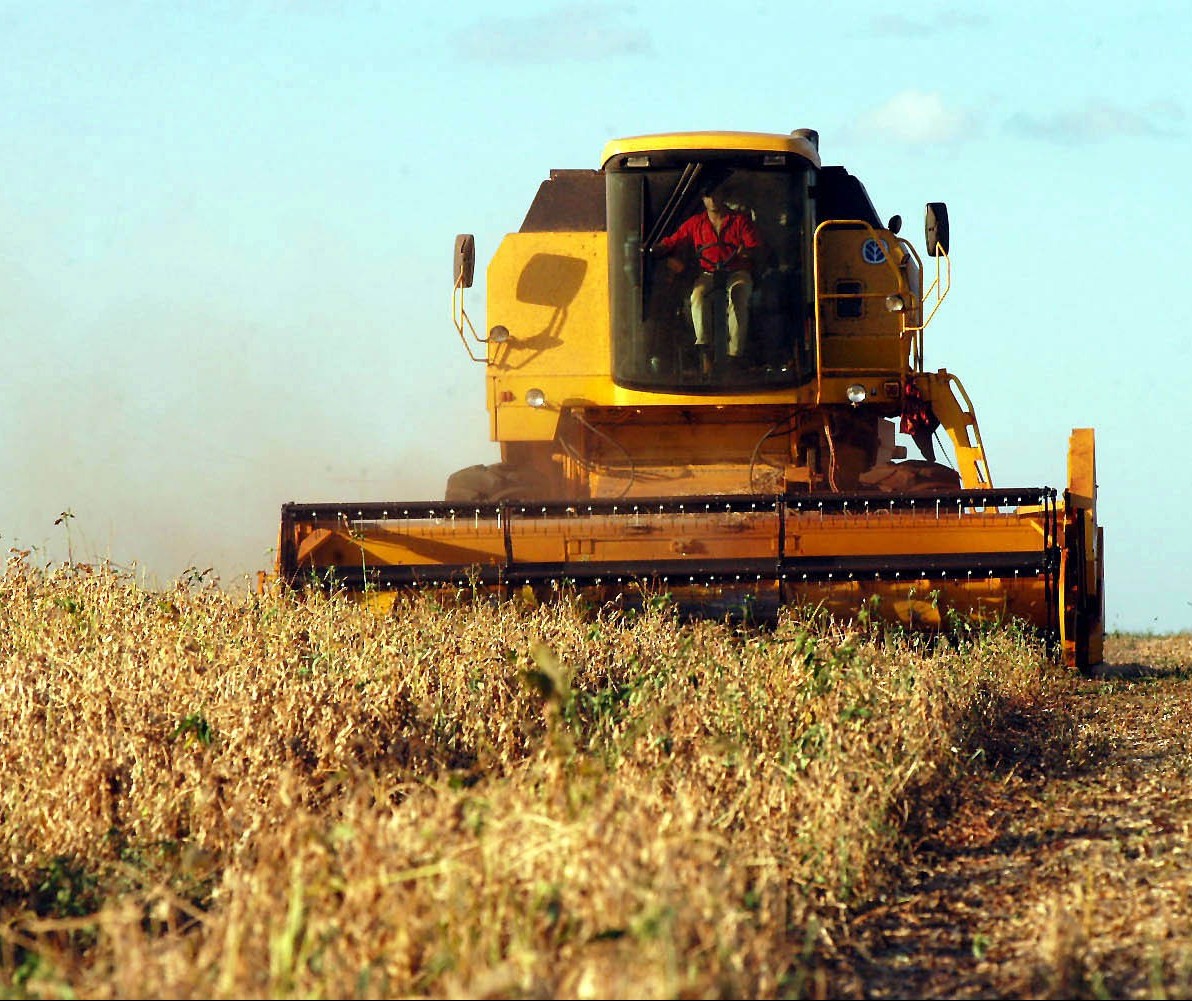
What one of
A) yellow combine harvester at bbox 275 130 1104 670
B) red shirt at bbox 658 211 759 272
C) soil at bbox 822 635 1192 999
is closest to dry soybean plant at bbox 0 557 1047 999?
soil at bbox 822 635 1192 999

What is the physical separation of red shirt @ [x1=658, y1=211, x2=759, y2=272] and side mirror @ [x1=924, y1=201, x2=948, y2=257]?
3.28 feet

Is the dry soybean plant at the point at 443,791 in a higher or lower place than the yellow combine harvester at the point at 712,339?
lower

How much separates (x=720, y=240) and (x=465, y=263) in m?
1.51

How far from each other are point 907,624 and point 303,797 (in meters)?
4.83

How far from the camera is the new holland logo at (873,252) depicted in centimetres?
1092

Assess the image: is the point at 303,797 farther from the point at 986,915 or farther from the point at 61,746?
the point at 986,915

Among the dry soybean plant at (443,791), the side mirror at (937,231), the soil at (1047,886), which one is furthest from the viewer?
the side mirror at (937,231)

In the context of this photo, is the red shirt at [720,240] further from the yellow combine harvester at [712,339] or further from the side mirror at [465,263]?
the side mirror at [465,263]

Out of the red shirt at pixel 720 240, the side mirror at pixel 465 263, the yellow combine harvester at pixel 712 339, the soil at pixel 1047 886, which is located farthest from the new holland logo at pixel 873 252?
the soil at pixel 1047 886

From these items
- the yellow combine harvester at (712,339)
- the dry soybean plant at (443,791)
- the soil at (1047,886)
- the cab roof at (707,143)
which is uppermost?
the cab roof at (707,143)

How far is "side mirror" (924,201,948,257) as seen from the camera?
414 inches

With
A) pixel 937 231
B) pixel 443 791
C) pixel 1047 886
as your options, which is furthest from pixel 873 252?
pixel 443 791

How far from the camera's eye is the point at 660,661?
6.63 metres

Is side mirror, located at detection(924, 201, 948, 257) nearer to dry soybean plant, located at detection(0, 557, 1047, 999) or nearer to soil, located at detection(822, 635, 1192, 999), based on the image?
dry soybean plant, located at detection(0, 557, 1047, 999)
